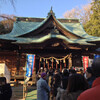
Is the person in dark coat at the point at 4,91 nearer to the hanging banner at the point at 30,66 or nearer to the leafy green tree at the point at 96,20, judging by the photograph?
the hanging banner at the point at 30,66

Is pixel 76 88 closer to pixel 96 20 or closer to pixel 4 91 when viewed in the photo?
pixel 4 91

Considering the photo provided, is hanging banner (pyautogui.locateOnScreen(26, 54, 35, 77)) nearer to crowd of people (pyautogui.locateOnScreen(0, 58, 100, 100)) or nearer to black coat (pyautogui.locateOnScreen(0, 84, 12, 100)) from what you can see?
crowd of people (pyautogui.locateOnScreen(0, 58, 100, 100))

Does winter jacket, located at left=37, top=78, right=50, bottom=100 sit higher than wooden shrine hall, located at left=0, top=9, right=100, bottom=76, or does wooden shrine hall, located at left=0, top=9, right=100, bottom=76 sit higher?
wooden shrine hall, located at left=0, top=9, right=100, bottom=76

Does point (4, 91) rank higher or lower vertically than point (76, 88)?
lower

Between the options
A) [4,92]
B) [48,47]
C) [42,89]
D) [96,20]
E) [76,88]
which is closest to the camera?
[76,88]

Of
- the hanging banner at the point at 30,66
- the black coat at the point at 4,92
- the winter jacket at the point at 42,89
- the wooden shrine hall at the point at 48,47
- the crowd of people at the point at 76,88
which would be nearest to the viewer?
the crowd of people at the point at 76,88

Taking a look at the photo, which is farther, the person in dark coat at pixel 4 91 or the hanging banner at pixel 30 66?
the hanging banner at pixel 30 66

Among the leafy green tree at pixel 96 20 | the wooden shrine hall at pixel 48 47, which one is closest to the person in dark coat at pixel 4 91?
the wooden shrine hall at pixel 48 47

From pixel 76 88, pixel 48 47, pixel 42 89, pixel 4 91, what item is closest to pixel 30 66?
pixel 48 47

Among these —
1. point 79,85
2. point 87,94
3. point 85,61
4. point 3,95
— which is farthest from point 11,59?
point 87,94

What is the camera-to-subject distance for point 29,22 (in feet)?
50.2

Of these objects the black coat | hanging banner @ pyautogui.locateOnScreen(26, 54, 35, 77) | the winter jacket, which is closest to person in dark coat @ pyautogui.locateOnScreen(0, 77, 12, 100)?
the black coat

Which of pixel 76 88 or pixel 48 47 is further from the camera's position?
pixel 48 47

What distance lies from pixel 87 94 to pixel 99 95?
0.35 ft
